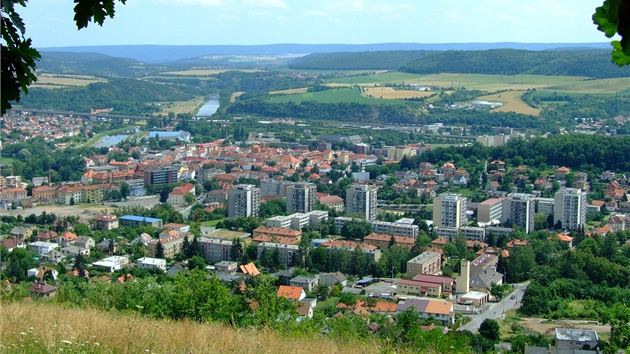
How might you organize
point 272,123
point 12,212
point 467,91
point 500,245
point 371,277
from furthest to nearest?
point 467,91 → point 272,123 → point 12,212 → point 500,245 → point 371,277

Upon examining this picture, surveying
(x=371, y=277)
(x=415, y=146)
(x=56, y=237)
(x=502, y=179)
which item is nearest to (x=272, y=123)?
(x=415, y=146)

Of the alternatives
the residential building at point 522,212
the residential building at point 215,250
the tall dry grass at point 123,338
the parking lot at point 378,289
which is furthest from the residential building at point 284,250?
the tall dry grass at point 123,338

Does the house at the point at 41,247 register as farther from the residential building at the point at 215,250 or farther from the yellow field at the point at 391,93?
the yellow field at the point at 391,93

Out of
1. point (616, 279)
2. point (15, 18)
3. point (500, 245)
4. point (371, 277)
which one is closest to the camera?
point (15, 18)

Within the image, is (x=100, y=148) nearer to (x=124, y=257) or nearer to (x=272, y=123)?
(x=272, y=123)

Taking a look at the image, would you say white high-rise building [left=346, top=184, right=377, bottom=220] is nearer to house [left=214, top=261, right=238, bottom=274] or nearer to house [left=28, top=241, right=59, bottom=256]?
house [left=214, top=261, right=238, bottom=274]

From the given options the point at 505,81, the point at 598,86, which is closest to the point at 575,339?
the point at 598,86

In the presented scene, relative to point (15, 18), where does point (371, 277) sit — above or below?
below
